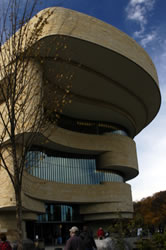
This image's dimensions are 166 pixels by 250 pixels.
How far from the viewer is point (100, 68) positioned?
2366cm

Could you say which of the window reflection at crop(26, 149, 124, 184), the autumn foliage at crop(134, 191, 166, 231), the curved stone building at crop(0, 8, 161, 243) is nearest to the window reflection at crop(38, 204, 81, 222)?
the curved stone building at crop(0, 8, 161, 243)

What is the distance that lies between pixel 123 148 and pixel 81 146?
5409 mm

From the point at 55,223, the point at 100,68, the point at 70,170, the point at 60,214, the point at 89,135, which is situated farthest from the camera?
the point at 89,135

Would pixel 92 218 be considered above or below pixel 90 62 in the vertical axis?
below

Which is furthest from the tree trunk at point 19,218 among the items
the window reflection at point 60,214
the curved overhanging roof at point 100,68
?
the window reflection at point 60,214

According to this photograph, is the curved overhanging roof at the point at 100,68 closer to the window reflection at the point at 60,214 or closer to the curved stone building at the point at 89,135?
the curved stone building at the point at 89,135

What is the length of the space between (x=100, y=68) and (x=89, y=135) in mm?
10071

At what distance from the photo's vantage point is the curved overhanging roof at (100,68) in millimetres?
20406

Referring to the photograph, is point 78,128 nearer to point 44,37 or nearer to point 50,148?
point 50,148

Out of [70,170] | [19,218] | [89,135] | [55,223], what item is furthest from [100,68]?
[19,218]

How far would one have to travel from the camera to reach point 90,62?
22.8m

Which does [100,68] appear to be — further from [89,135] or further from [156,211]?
[156,211]

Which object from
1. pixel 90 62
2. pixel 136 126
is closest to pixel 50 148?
pixel 90 62

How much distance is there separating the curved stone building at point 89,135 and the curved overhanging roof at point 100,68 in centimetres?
7
